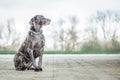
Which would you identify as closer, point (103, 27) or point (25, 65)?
point (25, 65)

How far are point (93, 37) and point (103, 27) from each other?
1273 millimetres

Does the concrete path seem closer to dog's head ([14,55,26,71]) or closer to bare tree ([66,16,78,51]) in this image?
dog's head ([14,55,26,71])

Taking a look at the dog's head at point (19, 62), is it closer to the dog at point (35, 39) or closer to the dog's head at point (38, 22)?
the dog at point (35, 39)

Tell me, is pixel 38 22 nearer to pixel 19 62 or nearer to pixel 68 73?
pixel 19 62

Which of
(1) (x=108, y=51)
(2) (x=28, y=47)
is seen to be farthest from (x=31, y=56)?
(1) (x=108, y=51)

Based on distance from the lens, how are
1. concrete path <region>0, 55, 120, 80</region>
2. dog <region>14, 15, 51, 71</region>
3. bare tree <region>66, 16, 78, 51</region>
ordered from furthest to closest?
bare tree <region>66, 16, 78, 51</region>, dog <region>14, 15, 51, 71</region>, concrete path <region>0, 55, 120, 80</region>

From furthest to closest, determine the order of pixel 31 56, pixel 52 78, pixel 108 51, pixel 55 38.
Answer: pixel 55 38 → pixel 108 51 → pixel 31 56 → pixel 52 78

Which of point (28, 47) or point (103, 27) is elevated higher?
point (103, 27)

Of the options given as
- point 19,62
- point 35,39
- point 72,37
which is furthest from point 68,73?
point 72,37

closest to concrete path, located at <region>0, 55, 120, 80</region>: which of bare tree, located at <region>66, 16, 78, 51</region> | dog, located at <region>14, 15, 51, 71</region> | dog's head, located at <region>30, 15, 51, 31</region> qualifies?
dog, located at <region>14, 15, 51, 71</region>

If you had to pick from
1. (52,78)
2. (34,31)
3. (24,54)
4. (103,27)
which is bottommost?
(52,78)

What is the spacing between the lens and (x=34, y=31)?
6914 millimetres

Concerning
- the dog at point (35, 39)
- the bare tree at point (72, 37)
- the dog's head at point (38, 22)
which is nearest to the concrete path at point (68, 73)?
the dog at point (35, 39)

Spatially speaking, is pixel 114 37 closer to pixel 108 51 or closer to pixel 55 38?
pixel 108 51
